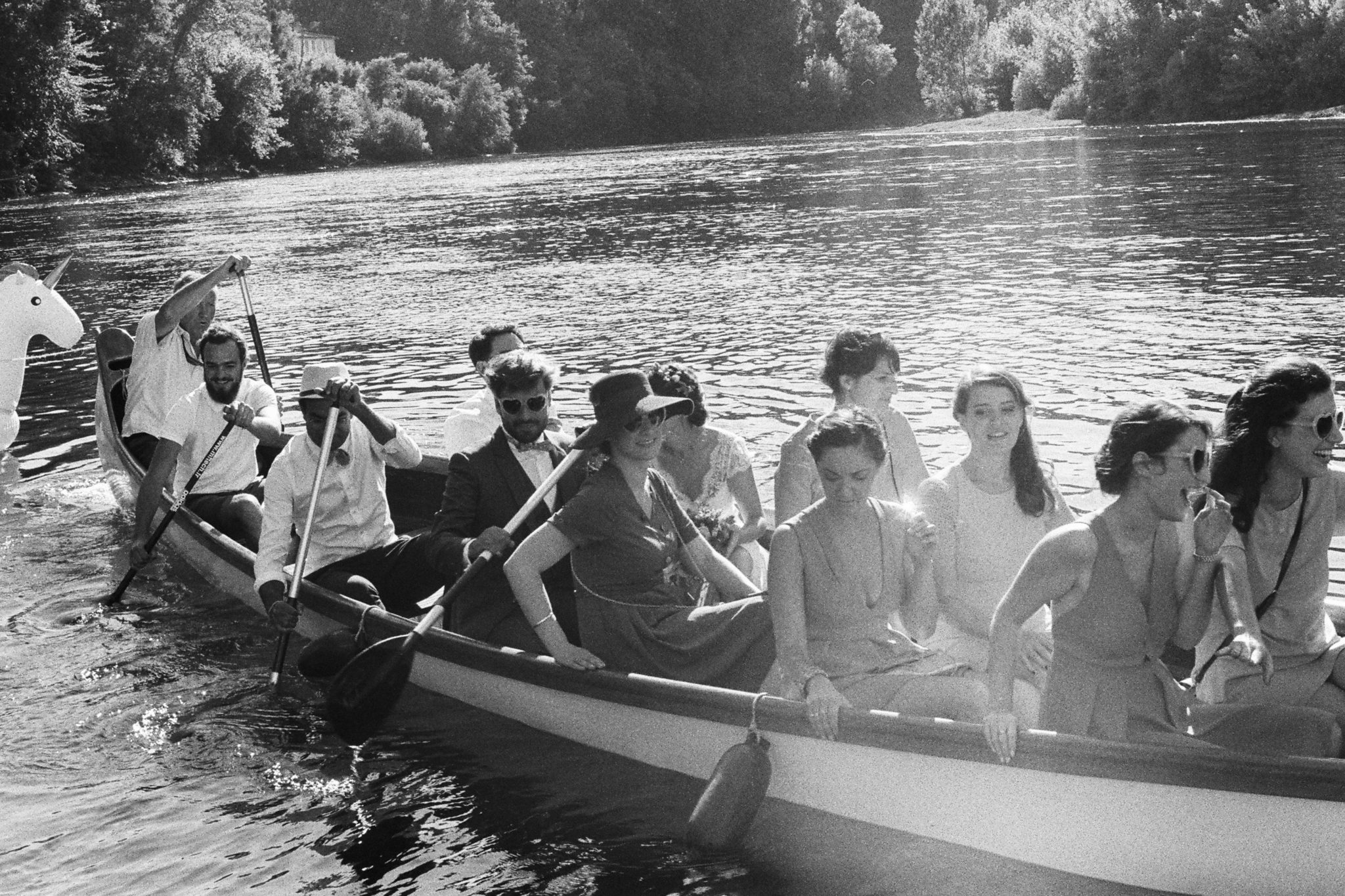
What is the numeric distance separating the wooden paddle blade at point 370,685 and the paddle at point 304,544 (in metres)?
0.56

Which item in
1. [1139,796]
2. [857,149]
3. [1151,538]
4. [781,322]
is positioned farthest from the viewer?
[857,149]

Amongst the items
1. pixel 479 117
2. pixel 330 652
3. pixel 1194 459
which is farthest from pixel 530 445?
pixel 479 117

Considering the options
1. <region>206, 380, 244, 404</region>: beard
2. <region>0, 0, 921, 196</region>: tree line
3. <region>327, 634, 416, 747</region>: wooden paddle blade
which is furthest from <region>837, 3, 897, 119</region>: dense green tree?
<region>327, 634, 416, 747</region>: wooden paddle blade

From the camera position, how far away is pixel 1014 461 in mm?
4988

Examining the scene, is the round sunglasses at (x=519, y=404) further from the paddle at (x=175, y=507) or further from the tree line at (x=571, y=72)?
the tree line at (x=571, y=72)

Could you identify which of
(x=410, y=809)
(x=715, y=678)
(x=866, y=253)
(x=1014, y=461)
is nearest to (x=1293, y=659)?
(x=1014, y=461)

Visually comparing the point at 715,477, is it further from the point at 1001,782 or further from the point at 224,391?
the point at 224,391

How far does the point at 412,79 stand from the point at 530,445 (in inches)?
2451

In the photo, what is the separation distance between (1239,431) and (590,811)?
8.72 feet

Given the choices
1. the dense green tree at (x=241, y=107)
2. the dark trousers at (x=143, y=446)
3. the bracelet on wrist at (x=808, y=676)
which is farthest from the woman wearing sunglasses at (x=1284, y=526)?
the dense green tree at (x=241, y=107)

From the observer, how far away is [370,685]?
229 inches

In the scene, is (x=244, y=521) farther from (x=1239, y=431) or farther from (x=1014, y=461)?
(x=1239, y=431)

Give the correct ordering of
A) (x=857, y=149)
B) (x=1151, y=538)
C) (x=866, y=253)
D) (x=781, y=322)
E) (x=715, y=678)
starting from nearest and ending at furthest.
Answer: (x=1151, y=538)
(x=715, y=678)
(x=781, y=322)
(x=866, y=253)
(x=857, y=149)

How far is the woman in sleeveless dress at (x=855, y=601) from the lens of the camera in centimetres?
454
